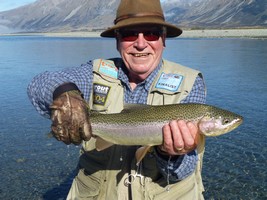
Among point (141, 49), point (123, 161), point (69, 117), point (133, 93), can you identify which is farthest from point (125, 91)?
point (69, 117)

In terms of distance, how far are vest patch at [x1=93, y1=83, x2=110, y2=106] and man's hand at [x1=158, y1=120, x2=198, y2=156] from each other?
95 cm

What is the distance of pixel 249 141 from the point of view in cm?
1186

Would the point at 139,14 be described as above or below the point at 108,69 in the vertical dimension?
above

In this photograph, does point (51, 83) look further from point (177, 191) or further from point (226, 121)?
point (226, 121)

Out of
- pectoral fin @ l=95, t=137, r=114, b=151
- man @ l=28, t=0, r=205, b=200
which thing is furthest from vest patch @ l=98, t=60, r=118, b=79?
pectoral fin @ l=95, t=137, r=114, b=151

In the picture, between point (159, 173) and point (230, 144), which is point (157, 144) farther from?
point (230, 144)

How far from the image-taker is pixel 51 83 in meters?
3.89

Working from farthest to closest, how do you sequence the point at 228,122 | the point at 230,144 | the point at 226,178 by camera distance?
1. the point at 230,144
2. the point at 226,178
3. the point at 228,122

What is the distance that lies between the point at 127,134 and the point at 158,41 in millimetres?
1168

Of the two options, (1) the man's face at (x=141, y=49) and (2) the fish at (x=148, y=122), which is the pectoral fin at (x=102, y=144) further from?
(1) the man's face at (x=141, y=49)

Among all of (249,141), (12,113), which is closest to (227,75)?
(249,141)

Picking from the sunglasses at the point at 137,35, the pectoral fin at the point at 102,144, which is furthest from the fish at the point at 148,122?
the sunglasses at the point at 137,35

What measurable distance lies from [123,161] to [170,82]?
1.07 metres

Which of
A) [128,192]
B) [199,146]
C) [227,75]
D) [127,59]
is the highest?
[127,59]
